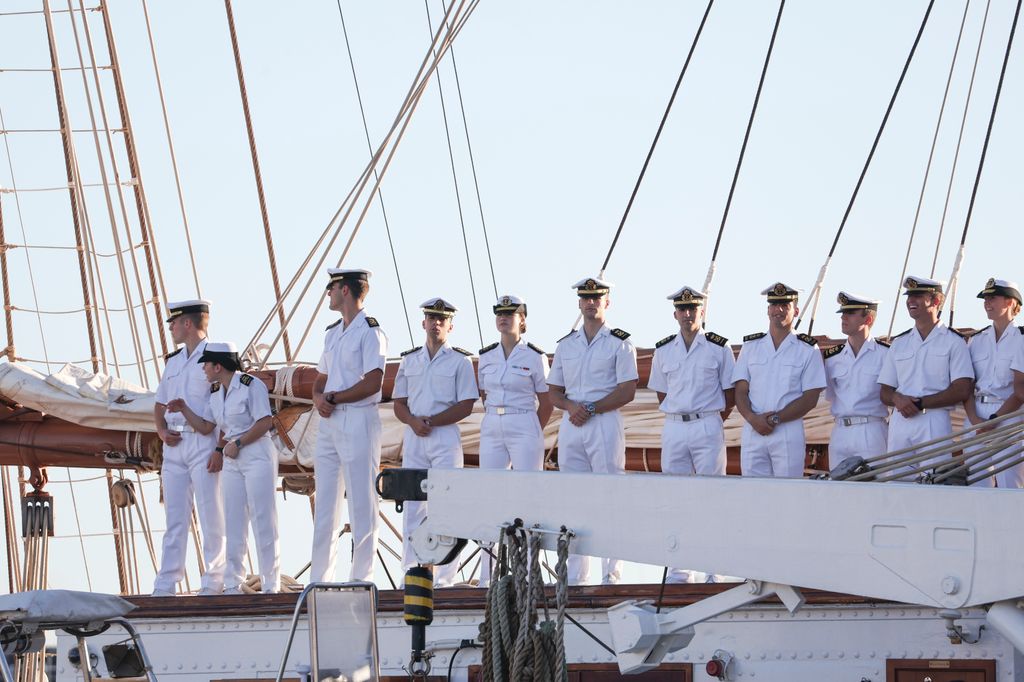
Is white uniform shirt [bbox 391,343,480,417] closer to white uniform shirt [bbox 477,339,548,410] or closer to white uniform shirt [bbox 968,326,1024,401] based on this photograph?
white uniform shirt [bbox 477,339,548,410]

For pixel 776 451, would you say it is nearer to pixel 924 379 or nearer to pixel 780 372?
pixel 780 372

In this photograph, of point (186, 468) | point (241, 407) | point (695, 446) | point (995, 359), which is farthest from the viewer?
point (186, 468)

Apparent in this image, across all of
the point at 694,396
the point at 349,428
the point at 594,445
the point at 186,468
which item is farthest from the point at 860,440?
the point at 186,468

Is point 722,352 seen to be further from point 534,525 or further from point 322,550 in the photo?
point 534,525

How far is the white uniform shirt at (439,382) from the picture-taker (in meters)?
9.76

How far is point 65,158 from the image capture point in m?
16.1

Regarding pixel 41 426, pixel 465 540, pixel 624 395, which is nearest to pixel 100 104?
pixel 41 426

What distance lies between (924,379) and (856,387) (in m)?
0.38

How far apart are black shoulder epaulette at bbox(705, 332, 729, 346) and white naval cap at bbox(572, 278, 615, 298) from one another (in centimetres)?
66

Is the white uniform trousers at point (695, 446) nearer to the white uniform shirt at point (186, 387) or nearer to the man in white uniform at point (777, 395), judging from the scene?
the man in white uniform at point (777, 395)

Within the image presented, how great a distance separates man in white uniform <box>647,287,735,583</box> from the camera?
9.29 meters

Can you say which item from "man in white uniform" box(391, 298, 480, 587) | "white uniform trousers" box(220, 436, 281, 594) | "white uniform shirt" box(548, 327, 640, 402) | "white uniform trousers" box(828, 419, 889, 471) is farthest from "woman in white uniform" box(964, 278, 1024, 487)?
"white uniform trousers" box(220, 436, 281, 594)

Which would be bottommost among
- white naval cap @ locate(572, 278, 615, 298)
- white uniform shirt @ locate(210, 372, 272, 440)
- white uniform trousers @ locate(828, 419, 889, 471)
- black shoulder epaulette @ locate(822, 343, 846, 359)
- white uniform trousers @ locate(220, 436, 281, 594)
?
white uniform trousers @ locate(220, 436, 281, 594)

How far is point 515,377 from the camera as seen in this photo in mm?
9719
